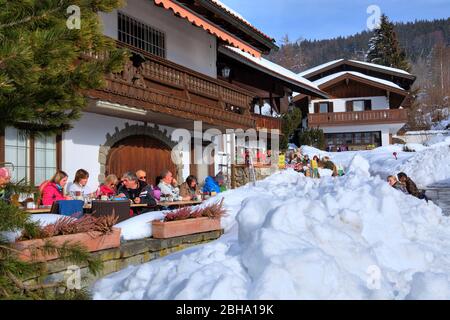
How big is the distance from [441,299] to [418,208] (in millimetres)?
4540

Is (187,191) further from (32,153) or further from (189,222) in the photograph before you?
(189,222)

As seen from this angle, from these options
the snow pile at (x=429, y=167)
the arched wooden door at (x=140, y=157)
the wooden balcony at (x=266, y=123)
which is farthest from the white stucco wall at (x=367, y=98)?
the arched wooden door at (x=140, y=157)

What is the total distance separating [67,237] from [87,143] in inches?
271

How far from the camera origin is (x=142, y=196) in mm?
8406

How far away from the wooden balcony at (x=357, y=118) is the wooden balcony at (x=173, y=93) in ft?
89.1

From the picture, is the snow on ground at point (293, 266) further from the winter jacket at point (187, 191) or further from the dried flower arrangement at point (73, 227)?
the winter jacket at point (187, 191)

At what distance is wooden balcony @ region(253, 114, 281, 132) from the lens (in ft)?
66.8

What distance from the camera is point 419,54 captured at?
10931 centimetres

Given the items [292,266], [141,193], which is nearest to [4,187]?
[292,266]

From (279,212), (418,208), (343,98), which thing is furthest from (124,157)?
(343,98)

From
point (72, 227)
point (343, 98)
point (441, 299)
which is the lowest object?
point (441, 299)

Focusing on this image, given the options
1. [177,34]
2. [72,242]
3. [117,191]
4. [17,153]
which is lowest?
[72,242]

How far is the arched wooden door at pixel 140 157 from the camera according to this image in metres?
11.9
